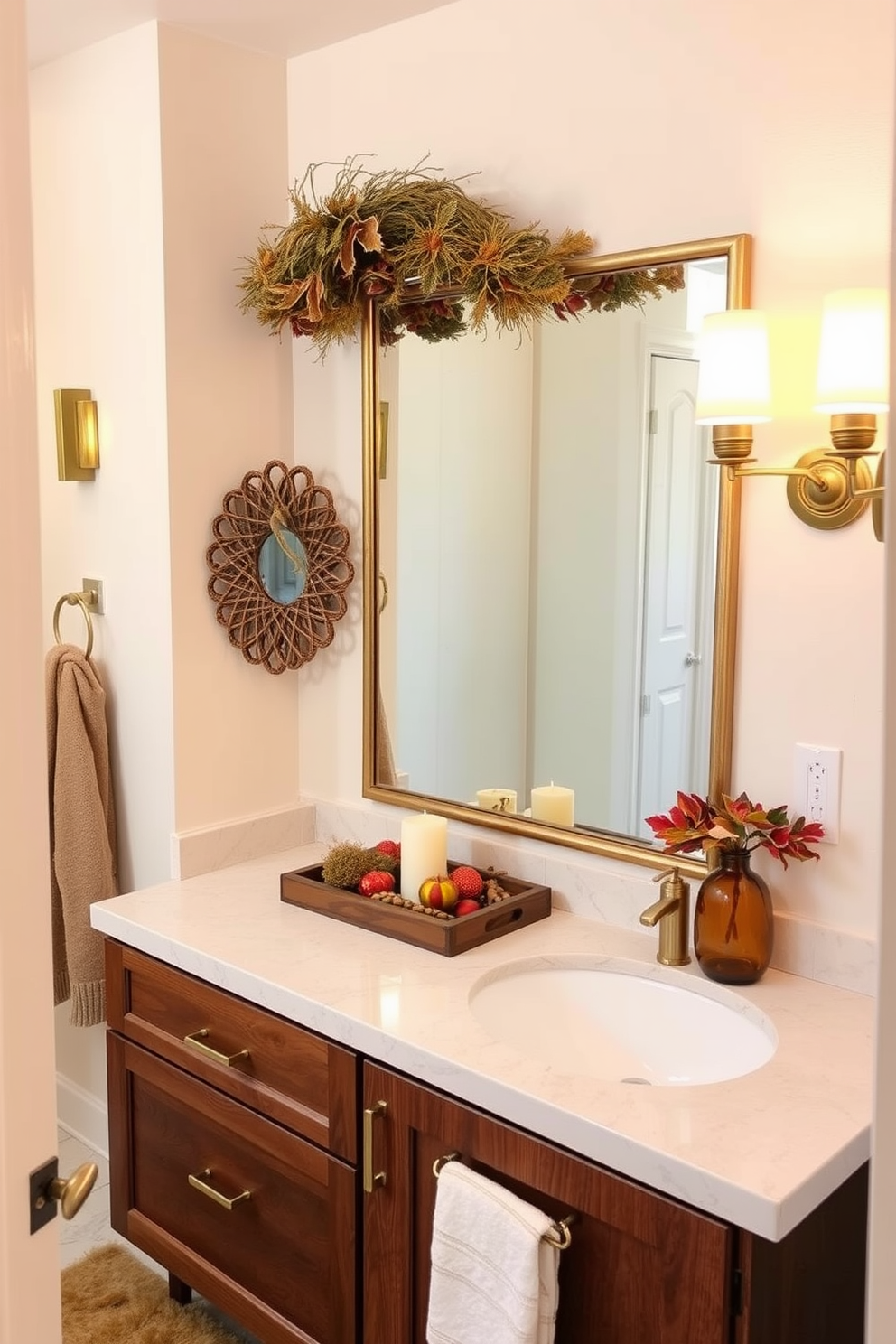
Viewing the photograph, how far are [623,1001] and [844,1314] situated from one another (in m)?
0.50

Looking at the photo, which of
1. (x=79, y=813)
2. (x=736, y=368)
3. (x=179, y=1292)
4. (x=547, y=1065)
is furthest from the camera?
(x=79, y=813)

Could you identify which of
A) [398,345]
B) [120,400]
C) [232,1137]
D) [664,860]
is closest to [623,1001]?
[664,860]

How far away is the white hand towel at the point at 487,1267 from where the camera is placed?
1.51 metres

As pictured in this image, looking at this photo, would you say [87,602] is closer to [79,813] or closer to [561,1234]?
[79,813]

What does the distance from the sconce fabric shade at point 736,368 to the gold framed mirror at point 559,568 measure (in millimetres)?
90

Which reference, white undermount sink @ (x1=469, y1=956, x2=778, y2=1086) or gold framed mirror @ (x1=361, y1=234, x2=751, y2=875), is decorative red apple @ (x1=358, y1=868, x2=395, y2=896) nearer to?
gold framed mirror @ (x1=361, y1=234, x2=751, y2=875)

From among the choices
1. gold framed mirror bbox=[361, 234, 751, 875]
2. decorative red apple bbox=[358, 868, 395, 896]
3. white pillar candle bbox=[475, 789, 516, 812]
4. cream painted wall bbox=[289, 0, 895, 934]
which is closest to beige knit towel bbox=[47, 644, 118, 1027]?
gold framed mirror bbox=[361, 234, 751, 875]

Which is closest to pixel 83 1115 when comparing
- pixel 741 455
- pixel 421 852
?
pixel 421 852

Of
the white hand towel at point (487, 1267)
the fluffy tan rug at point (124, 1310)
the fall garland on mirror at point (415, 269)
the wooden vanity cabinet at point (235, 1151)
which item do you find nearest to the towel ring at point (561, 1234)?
the white hand towel at point (487, 1267)

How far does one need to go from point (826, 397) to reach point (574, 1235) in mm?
1116

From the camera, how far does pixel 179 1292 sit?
2.37m

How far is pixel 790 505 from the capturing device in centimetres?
183

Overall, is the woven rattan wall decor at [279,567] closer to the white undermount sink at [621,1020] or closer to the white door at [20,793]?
the white undermount sink at [621,1020]

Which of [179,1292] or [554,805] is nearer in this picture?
[554,805]
